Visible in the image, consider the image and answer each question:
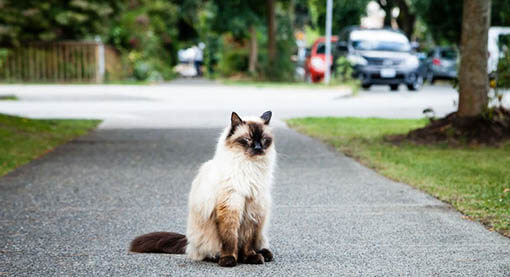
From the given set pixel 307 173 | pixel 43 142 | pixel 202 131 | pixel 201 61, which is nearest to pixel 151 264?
pixel 307 173

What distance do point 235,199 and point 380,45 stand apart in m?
21.3

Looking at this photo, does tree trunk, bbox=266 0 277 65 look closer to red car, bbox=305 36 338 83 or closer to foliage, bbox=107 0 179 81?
red car, bbox=305 36 338 83

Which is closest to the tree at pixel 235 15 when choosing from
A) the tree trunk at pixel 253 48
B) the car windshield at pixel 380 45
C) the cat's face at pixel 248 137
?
the tree trunk at pixel 253 48

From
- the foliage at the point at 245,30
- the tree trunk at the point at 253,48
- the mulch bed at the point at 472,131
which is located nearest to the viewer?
the mulch bed at the point at 472,131

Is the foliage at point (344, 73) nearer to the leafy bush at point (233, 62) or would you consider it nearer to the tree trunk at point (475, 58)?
the leafy bush at point (233, 62)

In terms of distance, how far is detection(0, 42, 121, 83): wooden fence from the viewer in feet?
92.9

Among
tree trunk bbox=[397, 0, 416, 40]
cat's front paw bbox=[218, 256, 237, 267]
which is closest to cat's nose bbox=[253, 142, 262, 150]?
cat's front paw bbox=[218, 256, 237, 267]

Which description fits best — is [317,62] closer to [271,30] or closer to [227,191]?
[271,30]

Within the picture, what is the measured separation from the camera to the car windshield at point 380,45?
80.8 feet

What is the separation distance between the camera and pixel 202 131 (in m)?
13.1

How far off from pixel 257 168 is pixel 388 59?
67.2 feet

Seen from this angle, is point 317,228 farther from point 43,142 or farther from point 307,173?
point 43,142

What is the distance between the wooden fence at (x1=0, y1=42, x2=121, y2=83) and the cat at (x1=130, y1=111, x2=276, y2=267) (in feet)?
81.9

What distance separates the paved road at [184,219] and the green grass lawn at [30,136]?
12.9 inches
